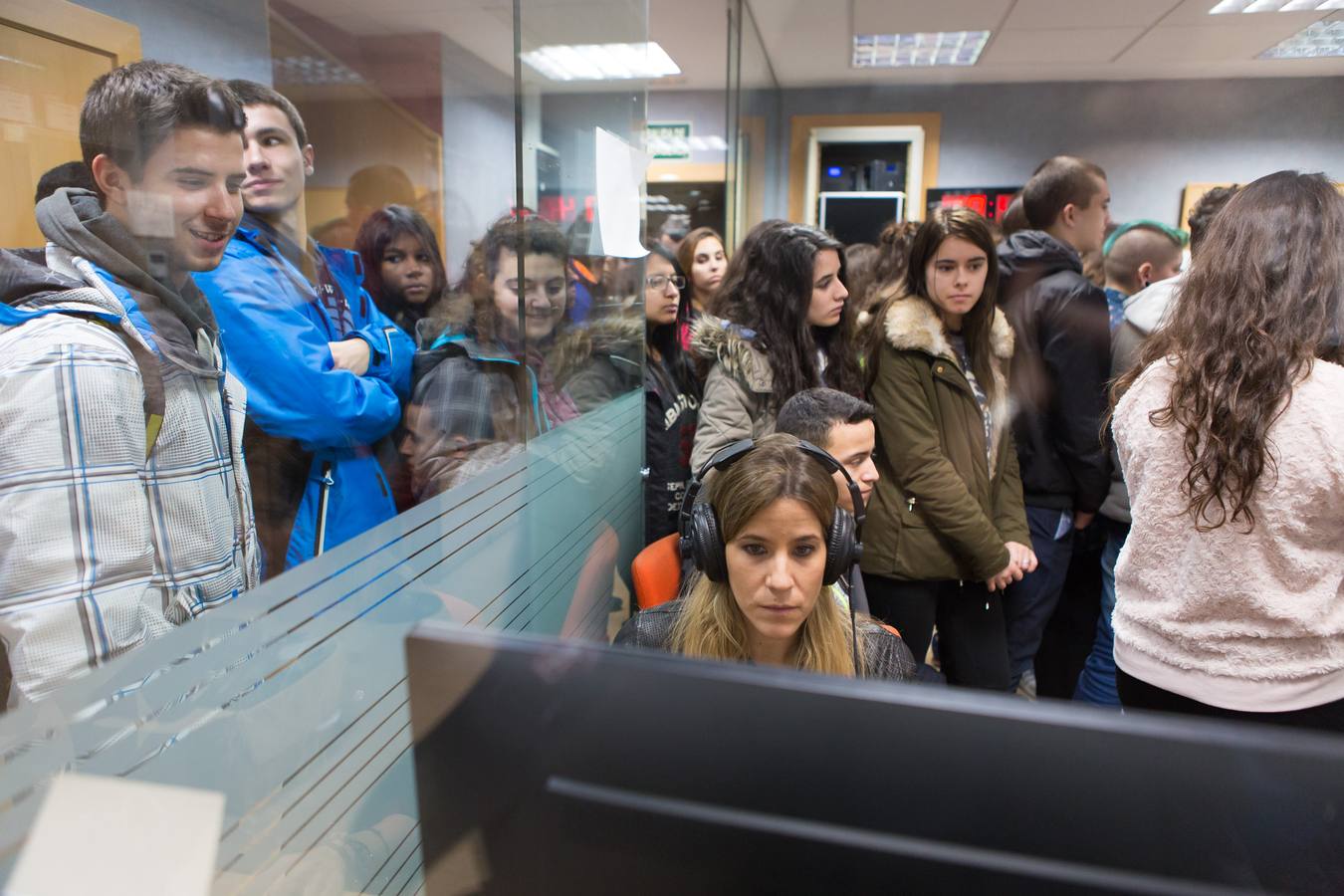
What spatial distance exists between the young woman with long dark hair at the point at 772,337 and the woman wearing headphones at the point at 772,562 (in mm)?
743

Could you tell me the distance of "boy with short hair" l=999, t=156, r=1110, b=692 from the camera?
6.59 feet

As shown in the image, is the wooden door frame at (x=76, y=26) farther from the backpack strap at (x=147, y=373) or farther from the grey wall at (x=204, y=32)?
the backpack strap at (x=147, y=373)

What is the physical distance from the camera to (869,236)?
389 centimetres

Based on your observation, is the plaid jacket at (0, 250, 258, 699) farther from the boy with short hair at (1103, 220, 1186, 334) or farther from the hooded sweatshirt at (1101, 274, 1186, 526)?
the boy with short hair at (1103, 220, 1186, 334)

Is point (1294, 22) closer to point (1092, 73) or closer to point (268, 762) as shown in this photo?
point (1092, 73)

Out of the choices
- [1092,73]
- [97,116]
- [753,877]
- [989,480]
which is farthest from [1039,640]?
[1092,73]

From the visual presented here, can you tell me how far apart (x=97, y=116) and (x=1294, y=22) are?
9.29 feet

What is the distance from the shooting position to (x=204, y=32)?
0.75 metres

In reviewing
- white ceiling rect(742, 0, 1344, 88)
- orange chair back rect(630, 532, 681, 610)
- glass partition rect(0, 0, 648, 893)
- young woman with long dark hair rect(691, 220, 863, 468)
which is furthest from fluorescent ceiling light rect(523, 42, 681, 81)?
white ceiling rect(742, 0, 1344, 88)

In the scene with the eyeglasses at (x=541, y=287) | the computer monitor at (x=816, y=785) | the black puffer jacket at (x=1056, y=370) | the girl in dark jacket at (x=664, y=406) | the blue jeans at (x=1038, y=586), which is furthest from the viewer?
the girl in dark jacket at (x=664, y=406)

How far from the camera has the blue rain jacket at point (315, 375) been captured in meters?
0.76

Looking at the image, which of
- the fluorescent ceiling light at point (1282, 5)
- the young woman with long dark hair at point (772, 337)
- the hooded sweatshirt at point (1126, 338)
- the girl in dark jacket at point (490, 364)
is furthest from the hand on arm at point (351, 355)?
the fluorescent ceiling light at point (1282, 5)

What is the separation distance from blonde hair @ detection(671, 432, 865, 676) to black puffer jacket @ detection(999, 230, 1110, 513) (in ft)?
3.55

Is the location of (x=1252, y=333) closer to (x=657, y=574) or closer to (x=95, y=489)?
(x=657, y=574)
